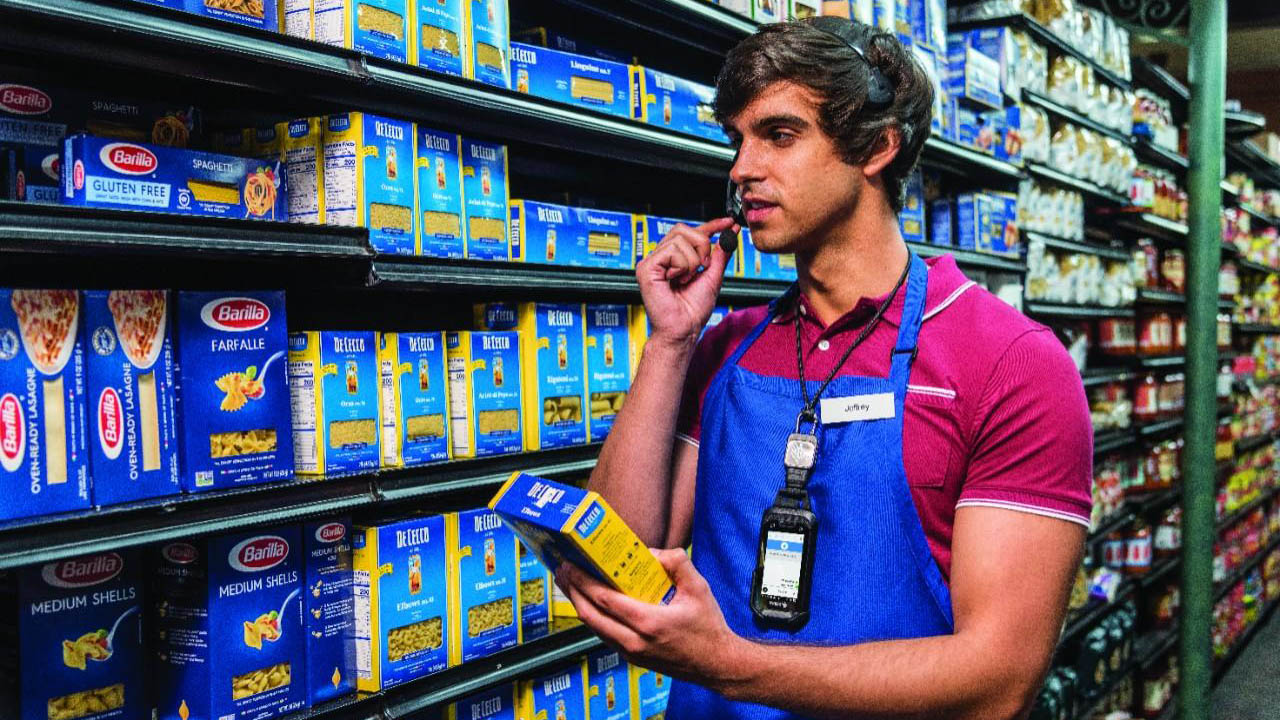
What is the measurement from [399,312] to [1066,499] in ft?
6.10

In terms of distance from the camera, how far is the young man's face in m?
1.67

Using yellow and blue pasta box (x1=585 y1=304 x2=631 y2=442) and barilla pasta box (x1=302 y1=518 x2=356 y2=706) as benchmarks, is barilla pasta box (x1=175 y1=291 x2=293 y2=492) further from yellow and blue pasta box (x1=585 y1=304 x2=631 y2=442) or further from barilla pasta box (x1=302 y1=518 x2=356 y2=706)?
yellow and blue pasta box (x1=585 y1=304 x2=631 y2=442)

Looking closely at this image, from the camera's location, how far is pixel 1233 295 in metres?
8.35

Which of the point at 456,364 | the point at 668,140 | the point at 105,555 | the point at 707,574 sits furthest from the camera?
the point at 668,140

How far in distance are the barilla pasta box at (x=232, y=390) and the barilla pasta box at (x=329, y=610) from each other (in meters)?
0.19

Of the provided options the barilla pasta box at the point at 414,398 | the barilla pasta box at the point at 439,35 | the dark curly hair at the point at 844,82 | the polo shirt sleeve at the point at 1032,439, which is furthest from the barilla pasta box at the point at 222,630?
the polo shirt sleeve at the point at 1032,439

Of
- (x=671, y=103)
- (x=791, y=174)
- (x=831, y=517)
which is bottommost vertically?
(x=831, y=517)

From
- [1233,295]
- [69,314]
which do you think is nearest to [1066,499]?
[69,314]

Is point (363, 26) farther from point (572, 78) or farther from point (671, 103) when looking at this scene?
point (671, 103)

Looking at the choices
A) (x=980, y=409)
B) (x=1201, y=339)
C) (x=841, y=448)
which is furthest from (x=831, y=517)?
(x=1201, y=339)

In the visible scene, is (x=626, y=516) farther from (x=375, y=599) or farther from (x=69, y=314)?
(x=69, y=314)

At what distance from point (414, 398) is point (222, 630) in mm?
614

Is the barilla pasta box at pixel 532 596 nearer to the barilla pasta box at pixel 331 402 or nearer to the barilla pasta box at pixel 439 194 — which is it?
the barilla pasta box at pixel 331 402

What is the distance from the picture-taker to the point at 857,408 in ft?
5.08
